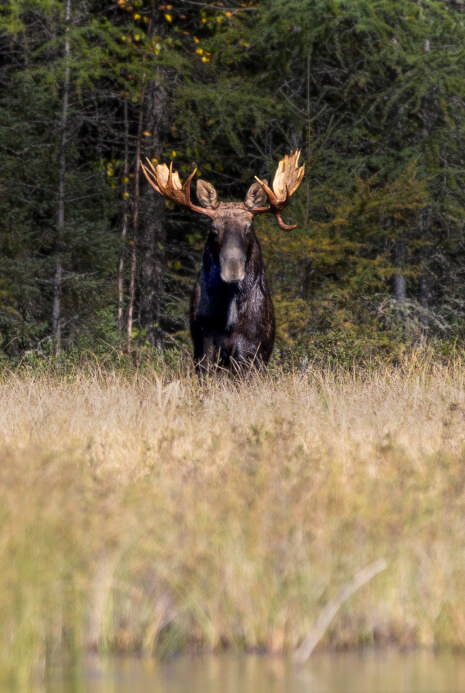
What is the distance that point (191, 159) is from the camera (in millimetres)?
19734

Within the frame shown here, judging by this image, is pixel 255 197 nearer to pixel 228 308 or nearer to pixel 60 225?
pixel 228 308

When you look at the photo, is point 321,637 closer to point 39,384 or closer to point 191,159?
point 39,384

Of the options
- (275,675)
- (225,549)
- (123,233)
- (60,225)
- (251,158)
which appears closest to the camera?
(275,675)

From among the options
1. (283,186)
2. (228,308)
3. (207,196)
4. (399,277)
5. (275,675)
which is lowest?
(275,675)

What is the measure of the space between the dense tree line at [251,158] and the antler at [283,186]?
347 centimetres

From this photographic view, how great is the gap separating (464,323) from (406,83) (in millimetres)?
3723

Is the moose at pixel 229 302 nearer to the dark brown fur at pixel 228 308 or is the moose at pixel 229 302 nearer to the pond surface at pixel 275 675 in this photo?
the dark brown fur at pixel 228 308

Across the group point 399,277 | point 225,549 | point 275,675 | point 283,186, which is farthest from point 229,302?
point 399,277

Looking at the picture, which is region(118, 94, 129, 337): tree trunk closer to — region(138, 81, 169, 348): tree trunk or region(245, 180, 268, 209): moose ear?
region(138, 81, 169, 348): tree trunk

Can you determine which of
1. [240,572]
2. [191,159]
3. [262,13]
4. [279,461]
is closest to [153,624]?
[240,572]

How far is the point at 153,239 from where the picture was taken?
735 inches

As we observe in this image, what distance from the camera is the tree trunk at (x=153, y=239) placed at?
731 inches

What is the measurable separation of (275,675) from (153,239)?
14.9 m

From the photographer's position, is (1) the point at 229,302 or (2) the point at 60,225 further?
(2) the point at 60,225
